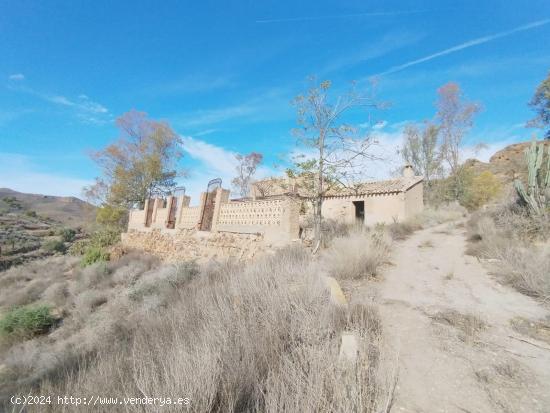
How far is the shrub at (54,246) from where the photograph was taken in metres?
20.0

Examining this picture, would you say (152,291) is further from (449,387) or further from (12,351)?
(449,387)

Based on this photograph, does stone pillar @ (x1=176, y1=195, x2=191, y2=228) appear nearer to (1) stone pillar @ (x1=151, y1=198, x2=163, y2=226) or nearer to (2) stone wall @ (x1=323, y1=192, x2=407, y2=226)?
(1) stone pillar @ (x1=151, y1=198, x2=163, y2=226)

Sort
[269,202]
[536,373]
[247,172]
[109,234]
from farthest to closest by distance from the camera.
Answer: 1. [247,172]
2. [109,234]
3. [269,202]
4. [536,373]

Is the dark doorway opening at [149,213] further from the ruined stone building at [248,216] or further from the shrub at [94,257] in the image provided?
the shrub at [94,257]

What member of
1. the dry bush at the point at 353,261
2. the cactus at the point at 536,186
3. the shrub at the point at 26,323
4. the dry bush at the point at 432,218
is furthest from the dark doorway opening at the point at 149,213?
the cactus at the point at 536,186

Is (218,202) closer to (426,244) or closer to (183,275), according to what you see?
(183,275)

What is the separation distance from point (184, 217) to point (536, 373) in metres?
11.6

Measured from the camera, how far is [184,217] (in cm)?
1193

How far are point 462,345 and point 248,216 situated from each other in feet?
21.3

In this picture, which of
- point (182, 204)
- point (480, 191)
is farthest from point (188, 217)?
point (480, 191)

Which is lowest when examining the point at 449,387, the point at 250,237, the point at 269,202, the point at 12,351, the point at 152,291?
the point at 12,351

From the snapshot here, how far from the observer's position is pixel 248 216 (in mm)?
8586

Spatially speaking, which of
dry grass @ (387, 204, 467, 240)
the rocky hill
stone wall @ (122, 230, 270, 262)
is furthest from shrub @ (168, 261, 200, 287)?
the rocky hill

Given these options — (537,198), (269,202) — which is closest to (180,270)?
(269,202)
